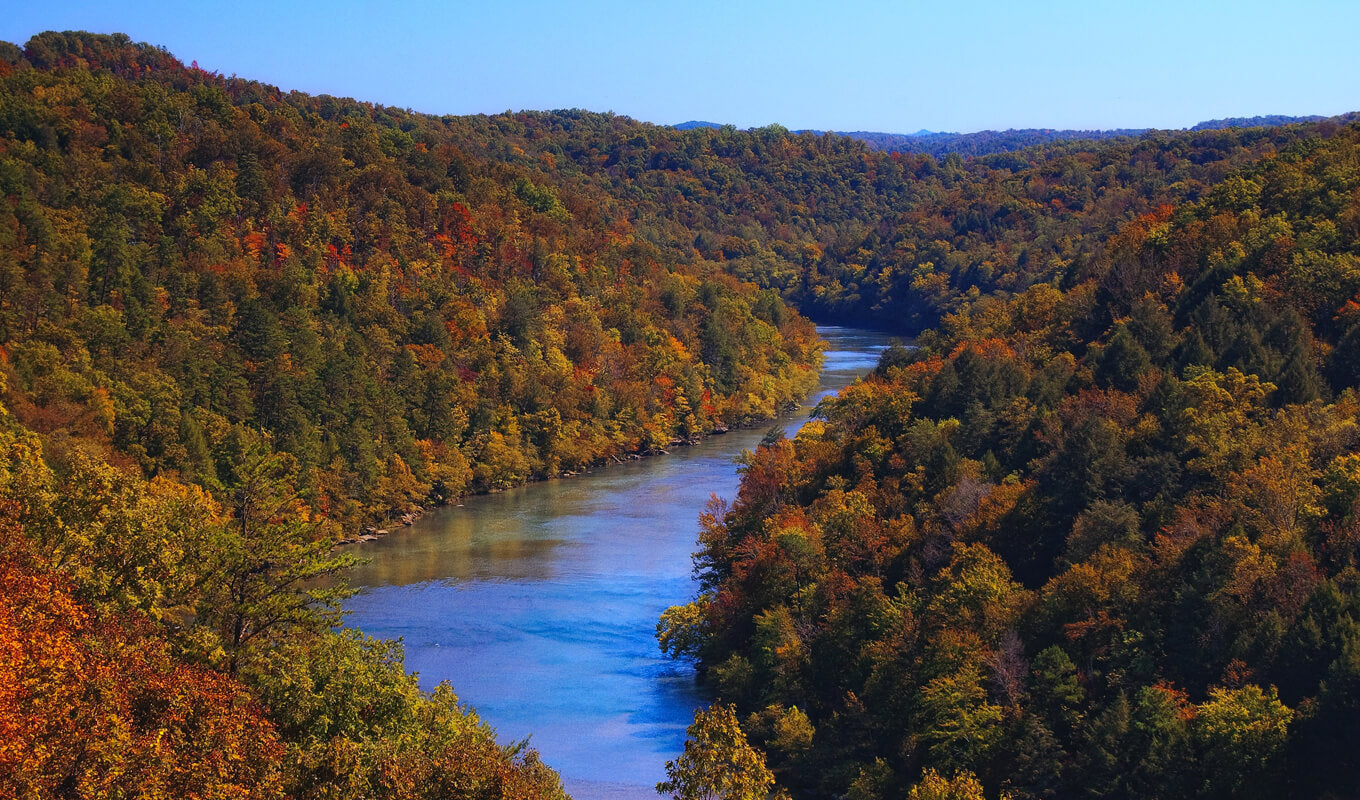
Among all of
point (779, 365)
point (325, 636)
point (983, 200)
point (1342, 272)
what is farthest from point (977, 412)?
point (983, 200)

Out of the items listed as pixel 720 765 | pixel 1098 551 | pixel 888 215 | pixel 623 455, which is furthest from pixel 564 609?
pixel 888 215

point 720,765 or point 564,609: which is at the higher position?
point 720,765

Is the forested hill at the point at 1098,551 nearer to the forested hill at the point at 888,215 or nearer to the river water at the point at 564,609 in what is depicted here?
the river water at the point at 564,609

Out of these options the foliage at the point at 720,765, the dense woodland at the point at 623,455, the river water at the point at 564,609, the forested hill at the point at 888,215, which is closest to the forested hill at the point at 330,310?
the dense woodland at the point at 623,455

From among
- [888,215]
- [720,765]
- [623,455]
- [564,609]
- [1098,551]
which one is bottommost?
[623,455]

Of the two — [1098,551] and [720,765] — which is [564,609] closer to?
[1098,551]

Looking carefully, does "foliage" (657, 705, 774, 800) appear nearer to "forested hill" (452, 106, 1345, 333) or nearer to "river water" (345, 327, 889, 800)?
"river water" (345, 327, 889, 800)

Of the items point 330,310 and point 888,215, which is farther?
point 888,215
